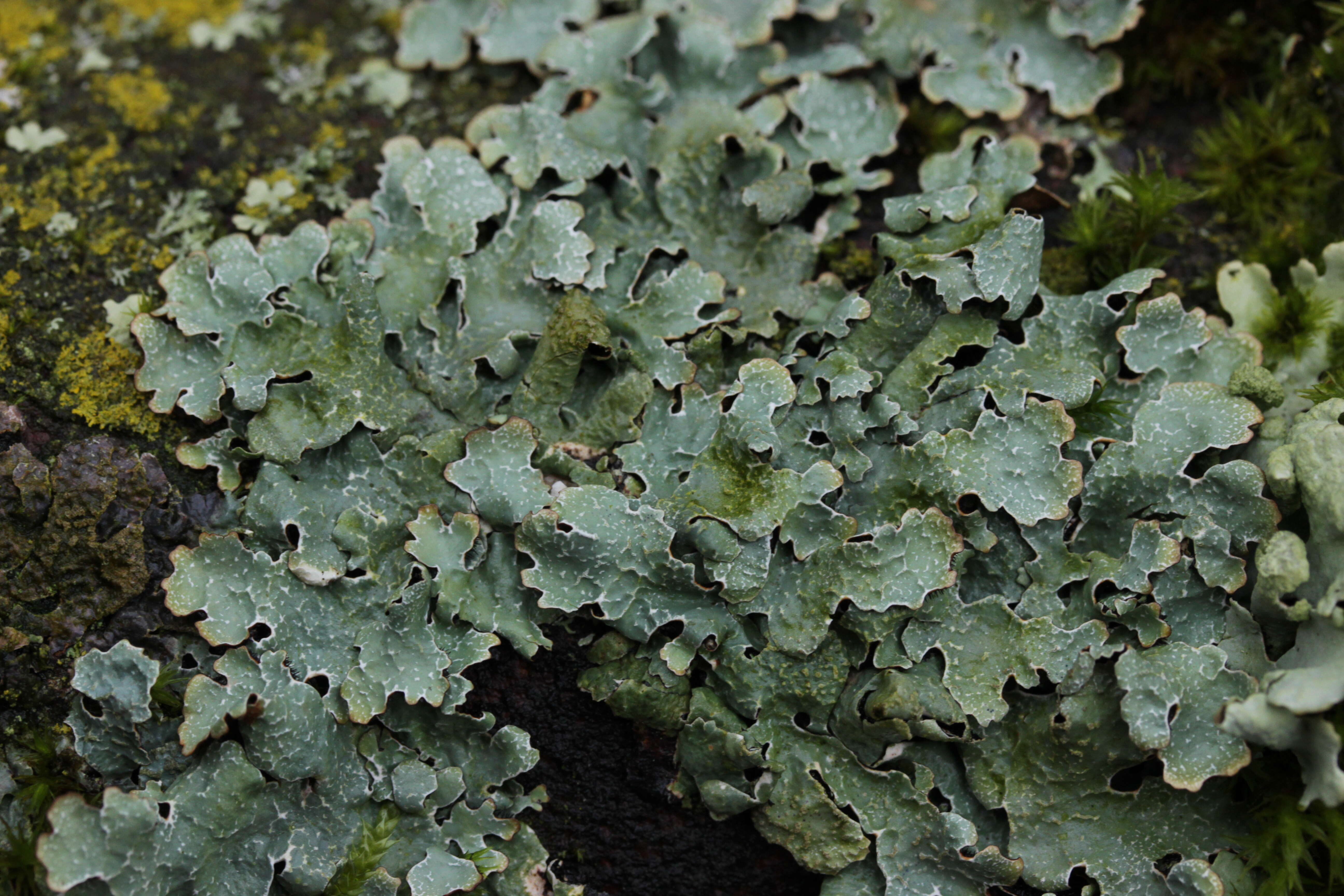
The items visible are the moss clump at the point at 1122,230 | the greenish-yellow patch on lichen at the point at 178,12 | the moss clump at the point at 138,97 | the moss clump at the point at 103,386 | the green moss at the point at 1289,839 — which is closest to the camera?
the green moss at the point at 1289,839

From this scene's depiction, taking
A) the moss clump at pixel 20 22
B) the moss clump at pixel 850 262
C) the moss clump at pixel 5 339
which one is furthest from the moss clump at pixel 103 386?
the moss clump at pixel 850 262

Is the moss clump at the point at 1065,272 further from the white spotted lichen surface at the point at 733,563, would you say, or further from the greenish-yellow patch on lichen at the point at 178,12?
the greenish-yellow patch on lichen at the point at 178,12

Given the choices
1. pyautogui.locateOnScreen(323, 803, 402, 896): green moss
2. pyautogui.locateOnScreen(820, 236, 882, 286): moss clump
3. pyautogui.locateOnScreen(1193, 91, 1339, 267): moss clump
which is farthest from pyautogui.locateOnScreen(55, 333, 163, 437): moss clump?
pyautogui.locateOnScreen(1193, 91, 1339, 267): moss clump

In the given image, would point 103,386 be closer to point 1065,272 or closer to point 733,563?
point 733,563

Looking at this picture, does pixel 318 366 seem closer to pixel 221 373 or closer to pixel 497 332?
pixel 221 373

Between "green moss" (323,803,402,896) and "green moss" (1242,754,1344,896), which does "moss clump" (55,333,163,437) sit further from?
"green moss" (1242,754,1344,896)

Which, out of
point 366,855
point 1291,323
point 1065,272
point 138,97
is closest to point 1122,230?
point 1065,272
